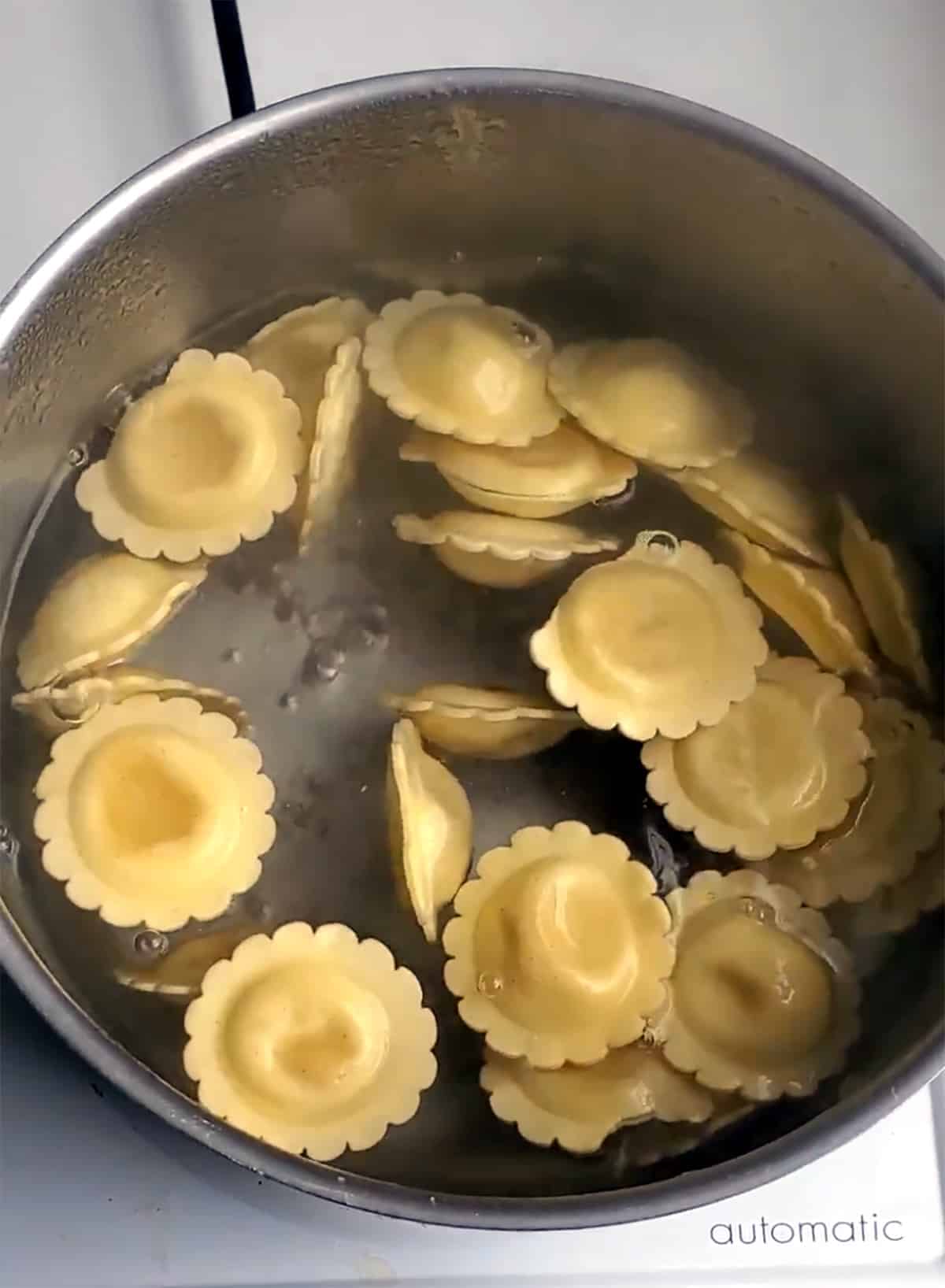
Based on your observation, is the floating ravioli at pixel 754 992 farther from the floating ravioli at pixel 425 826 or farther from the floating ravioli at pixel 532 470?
the floating ravioli at pixel 532 470

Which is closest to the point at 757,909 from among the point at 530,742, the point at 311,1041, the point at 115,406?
the point at 530,742

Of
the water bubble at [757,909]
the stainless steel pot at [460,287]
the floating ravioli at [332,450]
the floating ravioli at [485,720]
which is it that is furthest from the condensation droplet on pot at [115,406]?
the water bubble at [757,909]

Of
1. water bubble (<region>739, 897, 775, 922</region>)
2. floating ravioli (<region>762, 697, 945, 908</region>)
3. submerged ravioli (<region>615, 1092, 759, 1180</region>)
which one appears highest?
floating ravioli (<region>762, 697, 945, 908</region>)

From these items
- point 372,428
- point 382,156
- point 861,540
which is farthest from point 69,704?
point 861,540

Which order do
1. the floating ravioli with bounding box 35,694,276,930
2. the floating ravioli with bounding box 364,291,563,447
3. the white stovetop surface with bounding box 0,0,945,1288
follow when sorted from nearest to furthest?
the white stovetop surface with bounding box 0,0,945,1288 → the floating ravioli with bounding box 35,694,276,930 → the floating ravioli with bounding box 364,291,563,447

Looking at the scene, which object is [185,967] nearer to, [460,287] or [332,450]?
[332,450]

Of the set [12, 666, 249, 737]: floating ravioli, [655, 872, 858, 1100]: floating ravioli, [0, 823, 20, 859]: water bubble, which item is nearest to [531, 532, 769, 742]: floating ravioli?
[655, 872, 858, 1100]: floating ravioli

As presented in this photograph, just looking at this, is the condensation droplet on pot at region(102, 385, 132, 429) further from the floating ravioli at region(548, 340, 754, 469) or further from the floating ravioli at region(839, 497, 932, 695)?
the floating ravioli at region(839, 497, 932, 695)
